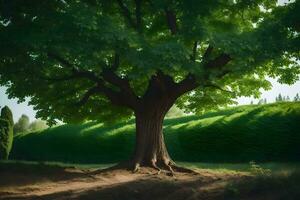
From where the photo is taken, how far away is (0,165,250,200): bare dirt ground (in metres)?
11.0

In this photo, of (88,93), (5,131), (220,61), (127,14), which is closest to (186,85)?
(220,61)

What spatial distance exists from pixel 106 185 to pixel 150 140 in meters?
4.84

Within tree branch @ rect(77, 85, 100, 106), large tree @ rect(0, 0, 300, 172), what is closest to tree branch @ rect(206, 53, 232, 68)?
large tree @ rect(0, 0, 300, 172)

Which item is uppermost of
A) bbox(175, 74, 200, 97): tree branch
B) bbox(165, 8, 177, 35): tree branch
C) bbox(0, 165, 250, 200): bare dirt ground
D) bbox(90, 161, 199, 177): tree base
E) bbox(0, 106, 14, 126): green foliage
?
bbox(165, 8, 177, 35): tree branch

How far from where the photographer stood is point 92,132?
2962cm

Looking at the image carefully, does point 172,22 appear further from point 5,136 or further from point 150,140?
point 5,136

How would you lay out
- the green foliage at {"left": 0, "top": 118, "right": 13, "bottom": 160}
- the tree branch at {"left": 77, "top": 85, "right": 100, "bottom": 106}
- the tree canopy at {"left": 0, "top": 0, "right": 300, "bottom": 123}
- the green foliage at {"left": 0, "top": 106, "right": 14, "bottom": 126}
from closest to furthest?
the tree canopy at {"left": 0, "top": 0, "right": 300, "bottom": 123}, the tree branch at {"left": 77, "top": 85, "right": 100, "bottom": 106}, the green foliage at {"left": 0, "top": 118, "right": 13, "bottom": 160}, the green foliage at {"left": 0, "top": 106, "right": 14, "bottom": 126}

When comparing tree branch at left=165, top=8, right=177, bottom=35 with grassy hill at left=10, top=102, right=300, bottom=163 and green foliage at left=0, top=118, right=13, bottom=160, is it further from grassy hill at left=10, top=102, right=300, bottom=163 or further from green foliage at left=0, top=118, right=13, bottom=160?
green foliage at left=0, top=118, right=13, bottom=160

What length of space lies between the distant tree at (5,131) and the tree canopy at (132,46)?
8.99 metres

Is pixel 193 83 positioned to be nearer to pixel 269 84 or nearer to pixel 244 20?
pixel 244 20

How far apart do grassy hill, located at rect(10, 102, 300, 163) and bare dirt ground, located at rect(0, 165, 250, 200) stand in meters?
6.86

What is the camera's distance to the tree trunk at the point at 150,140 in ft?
57.2

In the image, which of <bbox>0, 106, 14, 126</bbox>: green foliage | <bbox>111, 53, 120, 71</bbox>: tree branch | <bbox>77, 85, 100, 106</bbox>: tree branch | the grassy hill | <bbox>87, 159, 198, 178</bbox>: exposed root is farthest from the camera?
<bbox>0, 106, 14, 126</bbox>: green foliage

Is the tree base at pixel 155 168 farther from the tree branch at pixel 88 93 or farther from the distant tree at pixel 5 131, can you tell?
the distant tree at pixel 5 131
